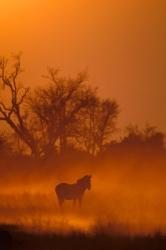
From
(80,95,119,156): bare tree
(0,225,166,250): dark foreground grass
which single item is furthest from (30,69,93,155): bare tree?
(0,225,166,250): dark foreground grass

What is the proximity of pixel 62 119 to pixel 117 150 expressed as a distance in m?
4.65

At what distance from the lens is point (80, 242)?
758 inches

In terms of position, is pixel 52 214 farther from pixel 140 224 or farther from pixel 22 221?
pixel 140 224

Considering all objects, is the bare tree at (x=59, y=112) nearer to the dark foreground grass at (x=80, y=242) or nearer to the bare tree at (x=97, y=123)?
the bare tree at (x=97, y=123)

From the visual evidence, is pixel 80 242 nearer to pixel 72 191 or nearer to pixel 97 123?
pixel 72 191

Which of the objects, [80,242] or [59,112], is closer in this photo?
[80,242]

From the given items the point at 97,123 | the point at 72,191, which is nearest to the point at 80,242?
the point at 72,191

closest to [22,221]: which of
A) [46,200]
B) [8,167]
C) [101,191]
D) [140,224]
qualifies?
[140,224]

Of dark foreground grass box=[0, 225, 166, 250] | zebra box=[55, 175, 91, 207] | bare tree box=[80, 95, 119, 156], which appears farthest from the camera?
bare tree box=[80, 95, 119, 156]

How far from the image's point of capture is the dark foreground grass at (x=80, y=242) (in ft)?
61.0

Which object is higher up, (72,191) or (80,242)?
(72,191)

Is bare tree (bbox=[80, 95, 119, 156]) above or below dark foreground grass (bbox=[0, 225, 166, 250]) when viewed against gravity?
above

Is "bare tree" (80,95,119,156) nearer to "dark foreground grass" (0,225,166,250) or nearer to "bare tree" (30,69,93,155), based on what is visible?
"bare tree" (30,69,93,155)

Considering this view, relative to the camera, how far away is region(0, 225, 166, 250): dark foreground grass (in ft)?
61.0
